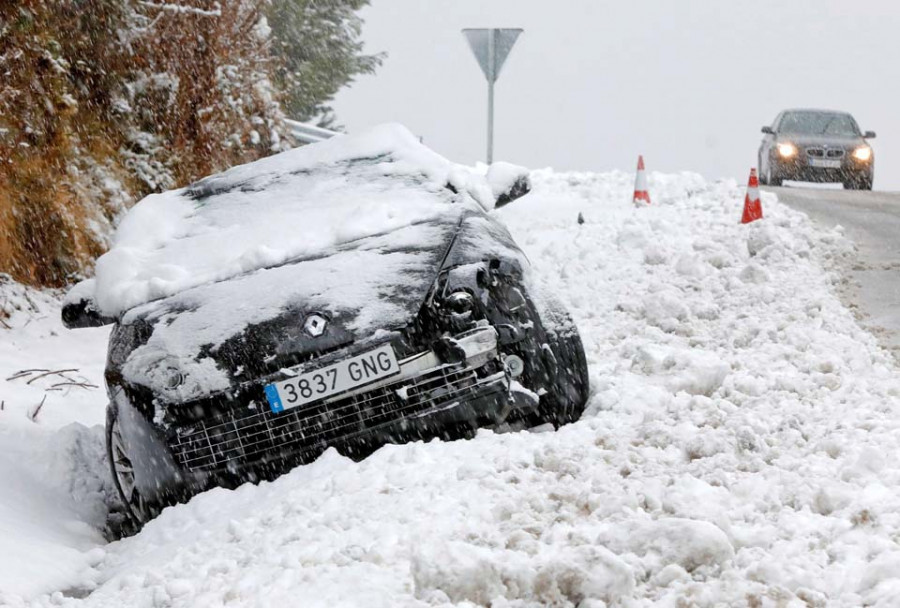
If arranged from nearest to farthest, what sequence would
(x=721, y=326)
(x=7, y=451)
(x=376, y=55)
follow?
(x=7, y=451)
(x=721, y=326)
(x=376, y=55)

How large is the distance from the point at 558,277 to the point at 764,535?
18.6 feet

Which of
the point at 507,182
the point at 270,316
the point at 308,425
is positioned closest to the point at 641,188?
the point at 507,182

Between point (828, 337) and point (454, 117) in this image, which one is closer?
point (828, 337)

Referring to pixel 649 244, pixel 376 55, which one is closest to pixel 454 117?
pixel 376 55

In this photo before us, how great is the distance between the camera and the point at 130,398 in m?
4.62

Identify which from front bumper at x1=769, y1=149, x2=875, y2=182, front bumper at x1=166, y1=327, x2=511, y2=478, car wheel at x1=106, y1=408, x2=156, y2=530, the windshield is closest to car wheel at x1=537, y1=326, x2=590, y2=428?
front bumper at x1=166, y1=327, x2=511, y2=478

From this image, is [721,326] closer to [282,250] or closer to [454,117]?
[282,250]

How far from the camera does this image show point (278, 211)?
5.75m

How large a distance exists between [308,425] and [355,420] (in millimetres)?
182

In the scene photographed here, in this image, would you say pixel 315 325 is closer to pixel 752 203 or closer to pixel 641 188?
pixel 752 203

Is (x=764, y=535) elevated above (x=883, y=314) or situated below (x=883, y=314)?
above

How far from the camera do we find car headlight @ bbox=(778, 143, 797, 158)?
18594 millimetres

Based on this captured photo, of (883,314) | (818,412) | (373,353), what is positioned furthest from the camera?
(883,314)

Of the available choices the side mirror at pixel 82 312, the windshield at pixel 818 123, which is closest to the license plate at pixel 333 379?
the side mirror at pixel 82 312
